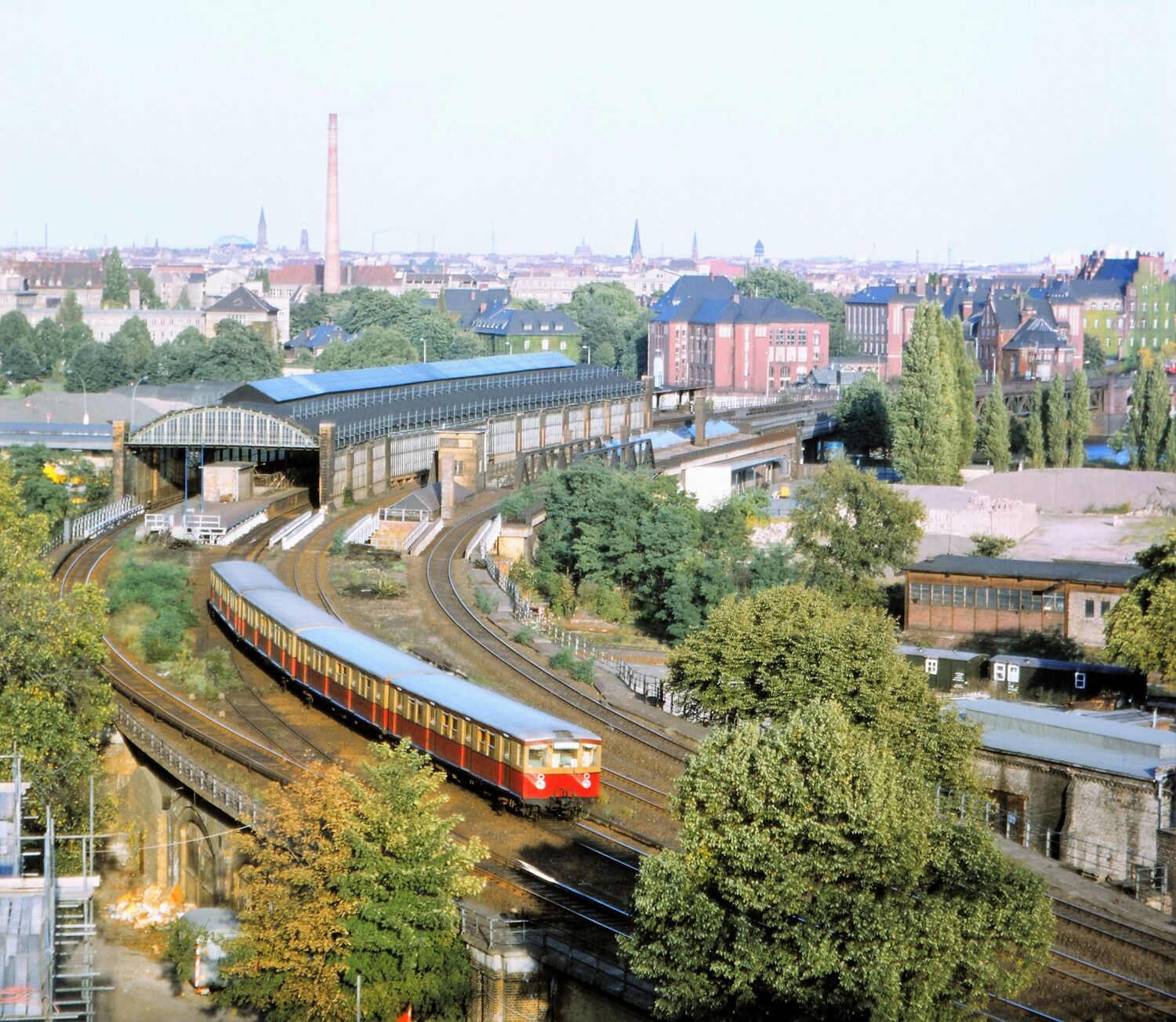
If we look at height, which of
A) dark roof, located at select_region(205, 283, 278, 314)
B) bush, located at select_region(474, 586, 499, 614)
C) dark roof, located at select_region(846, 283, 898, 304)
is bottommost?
bush, located at select_region(474, 586, 499, 614)

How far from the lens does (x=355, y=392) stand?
76688mm

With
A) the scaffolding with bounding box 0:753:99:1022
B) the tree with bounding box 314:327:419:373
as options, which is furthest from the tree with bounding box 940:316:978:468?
the scaffolding with bounding box 0:753:99:1022

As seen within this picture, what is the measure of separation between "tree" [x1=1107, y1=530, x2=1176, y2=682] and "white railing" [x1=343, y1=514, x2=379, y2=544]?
26930 millimetres

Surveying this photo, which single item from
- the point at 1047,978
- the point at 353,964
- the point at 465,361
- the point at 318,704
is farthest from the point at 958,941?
the point at 465,361

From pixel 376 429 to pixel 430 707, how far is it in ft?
130

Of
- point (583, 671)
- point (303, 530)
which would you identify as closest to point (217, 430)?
point (303, 530)

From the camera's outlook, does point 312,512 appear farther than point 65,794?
Yes

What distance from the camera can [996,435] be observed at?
97688 millimetres

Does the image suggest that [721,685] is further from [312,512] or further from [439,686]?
[312,512]

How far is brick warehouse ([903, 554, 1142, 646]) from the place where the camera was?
54031 mm

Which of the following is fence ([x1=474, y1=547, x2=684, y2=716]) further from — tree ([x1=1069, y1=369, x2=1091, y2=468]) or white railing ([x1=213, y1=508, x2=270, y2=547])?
tree ([x1=1069, y1=369, x2=1091, y2=468])

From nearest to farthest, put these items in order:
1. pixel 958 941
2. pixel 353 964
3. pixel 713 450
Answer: pixel 958 941
pixel 353 964
pixel 713 450

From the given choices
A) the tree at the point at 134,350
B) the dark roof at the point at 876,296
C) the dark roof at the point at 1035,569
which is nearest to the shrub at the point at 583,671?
the dark roof at the point at 1035,569

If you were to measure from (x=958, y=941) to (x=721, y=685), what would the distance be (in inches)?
618
